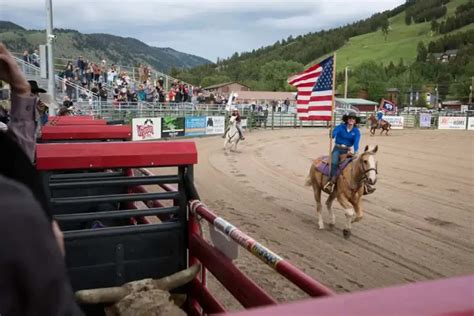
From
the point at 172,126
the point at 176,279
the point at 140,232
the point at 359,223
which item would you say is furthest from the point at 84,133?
the point at 172,126

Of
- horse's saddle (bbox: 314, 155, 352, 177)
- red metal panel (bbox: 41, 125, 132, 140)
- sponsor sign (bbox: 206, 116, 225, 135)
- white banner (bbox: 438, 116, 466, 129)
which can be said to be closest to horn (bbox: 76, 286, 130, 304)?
red metal panel (bbox: 41, 125, 132, 140)

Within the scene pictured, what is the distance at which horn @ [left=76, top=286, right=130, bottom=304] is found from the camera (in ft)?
9.96

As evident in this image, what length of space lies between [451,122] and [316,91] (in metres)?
35.0

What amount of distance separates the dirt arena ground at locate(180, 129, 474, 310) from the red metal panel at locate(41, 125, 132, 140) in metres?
2.31

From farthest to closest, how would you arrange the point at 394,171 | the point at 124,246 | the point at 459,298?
the point at 394,171 < the point at 124,246 < the point at 459,298

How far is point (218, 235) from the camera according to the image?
3000mm

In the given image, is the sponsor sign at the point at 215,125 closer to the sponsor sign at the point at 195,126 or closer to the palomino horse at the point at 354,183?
the sponsor sign at the point at 195,126

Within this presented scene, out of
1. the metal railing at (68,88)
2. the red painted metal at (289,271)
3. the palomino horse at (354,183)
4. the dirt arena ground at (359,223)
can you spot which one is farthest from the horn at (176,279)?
the metal railing at (68,88)

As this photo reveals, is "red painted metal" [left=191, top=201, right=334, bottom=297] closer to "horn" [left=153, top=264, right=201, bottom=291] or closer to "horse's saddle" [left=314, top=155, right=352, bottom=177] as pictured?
"horn" [left=153, top=264, right=201, bottom=291]

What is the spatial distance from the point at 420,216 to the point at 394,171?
6681 mm

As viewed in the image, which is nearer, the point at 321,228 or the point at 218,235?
the point at 218,235

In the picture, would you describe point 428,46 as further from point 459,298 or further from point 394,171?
point 459,298

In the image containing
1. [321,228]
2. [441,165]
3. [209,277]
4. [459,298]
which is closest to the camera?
[459,298]

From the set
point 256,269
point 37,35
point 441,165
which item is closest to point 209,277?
point 256,269
